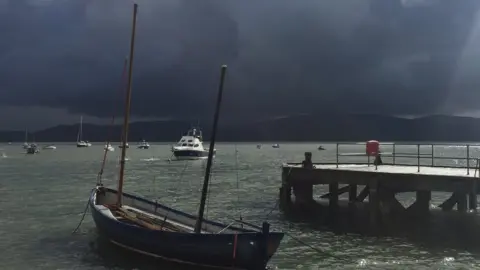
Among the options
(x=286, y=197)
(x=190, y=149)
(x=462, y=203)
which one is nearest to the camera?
(x=462, y=203)

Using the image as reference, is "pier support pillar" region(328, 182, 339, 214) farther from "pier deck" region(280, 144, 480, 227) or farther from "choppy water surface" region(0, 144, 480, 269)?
"choppy water surface" region(0, 144, 480, 269)

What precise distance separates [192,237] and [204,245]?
24.3 inches

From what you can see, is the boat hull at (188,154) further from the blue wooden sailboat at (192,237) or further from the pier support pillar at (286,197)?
the blue wooden sailboat at (192,237)

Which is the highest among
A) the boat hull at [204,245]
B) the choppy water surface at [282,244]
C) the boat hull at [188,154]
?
the boat hull at [188,154]

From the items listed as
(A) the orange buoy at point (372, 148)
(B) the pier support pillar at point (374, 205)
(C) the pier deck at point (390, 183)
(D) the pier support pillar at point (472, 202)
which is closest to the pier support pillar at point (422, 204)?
(C) the pier deck at point (390, 183)

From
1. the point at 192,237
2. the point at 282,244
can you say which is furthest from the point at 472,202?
the point at 192,237

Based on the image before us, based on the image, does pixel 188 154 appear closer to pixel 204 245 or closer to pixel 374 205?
pixel 374 205

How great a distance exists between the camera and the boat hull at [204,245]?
18.4 metres

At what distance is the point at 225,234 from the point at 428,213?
20.1 meters

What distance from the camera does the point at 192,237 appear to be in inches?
767

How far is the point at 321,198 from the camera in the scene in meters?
42.5

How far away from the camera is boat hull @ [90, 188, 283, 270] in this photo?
1838 centimetres

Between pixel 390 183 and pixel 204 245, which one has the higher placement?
pixel 390 183

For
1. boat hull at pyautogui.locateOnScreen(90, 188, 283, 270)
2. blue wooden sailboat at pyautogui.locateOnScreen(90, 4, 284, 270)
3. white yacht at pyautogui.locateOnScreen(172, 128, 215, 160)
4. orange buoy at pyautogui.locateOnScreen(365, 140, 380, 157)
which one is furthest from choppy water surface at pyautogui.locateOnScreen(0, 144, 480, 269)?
white yacht at pyautogui.locateOnScreen(172, 128, 215, 160)
